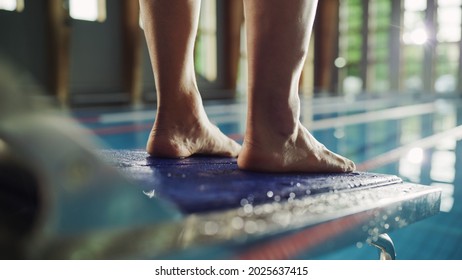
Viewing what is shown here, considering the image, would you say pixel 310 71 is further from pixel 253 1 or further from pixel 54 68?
pixel 253 1

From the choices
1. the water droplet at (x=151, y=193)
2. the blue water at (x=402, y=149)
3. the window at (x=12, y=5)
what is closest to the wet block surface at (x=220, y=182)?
the water droplet at (x=151, y=193)

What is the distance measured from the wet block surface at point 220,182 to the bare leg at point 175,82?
6 centimetres

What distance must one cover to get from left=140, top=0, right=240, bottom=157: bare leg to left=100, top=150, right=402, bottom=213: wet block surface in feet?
0.18

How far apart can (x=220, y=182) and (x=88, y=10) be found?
20.9 ft

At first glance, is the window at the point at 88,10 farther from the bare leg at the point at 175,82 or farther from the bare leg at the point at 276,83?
the bare leg at the point at 276,83

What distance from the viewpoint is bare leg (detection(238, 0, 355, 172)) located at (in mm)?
797

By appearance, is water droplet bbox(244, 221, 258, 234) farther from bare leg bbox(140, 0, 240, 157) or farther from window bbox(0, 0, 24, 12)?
window bbox(0, 0, 24, 12)

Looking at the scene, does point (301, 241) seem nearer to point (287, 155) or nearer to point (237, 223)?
point (237, 223)

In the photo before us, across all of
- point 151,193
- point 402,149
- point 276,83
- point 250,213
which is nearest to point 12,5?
point 402,149

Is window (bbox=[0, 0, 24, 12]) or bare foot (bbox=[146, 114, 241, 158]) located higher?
window (bbox=[0, 0, 24, 12])

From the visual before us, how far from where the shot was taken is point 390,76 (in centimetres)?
1134

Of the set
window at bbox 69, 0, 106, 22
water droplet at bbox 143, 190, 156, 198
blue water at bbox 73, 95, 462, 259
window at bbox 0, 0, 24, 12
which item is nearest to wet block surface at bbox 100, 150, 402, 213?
water droplet at bbox 143, 190, 156, 198

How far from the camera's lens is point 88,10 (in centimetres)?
644

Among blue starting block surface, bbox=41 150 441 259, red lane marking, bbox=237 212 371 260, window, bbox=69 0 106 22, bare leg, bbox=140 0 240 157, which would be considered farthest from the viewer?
window, bbox=69 0 106 22
